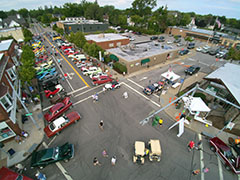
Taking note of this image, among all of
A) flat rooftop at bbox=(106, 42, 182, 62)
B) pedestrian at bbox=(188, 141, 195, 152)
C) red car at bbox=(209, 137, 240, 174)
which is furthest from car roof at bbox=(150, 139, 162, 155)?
flat rooftop at bbox=(106, 42, 182, 62)

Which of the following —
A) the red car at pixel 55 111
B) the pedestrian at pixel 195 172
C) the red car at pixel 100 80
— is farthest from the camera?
the red car at pixel 100 80

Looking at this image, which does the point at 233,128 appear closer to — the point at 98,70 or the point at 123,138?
the point at 123,138

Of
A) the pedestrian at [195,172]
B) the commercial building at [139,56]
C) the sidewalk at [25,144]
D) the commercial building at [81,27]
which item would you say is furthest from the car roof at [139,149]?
the commercial building at [81,27]

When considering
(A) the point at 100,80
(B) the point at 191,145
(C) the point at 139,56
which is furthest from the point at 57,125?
(C) the point at 139,56

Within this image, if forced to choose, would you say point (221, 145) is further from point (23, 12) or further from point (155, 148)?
point (23, 12)

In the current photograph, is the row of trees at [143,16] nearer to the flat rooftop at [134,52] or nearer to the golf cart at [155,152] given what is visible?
the flat rooftop at [134,52]
